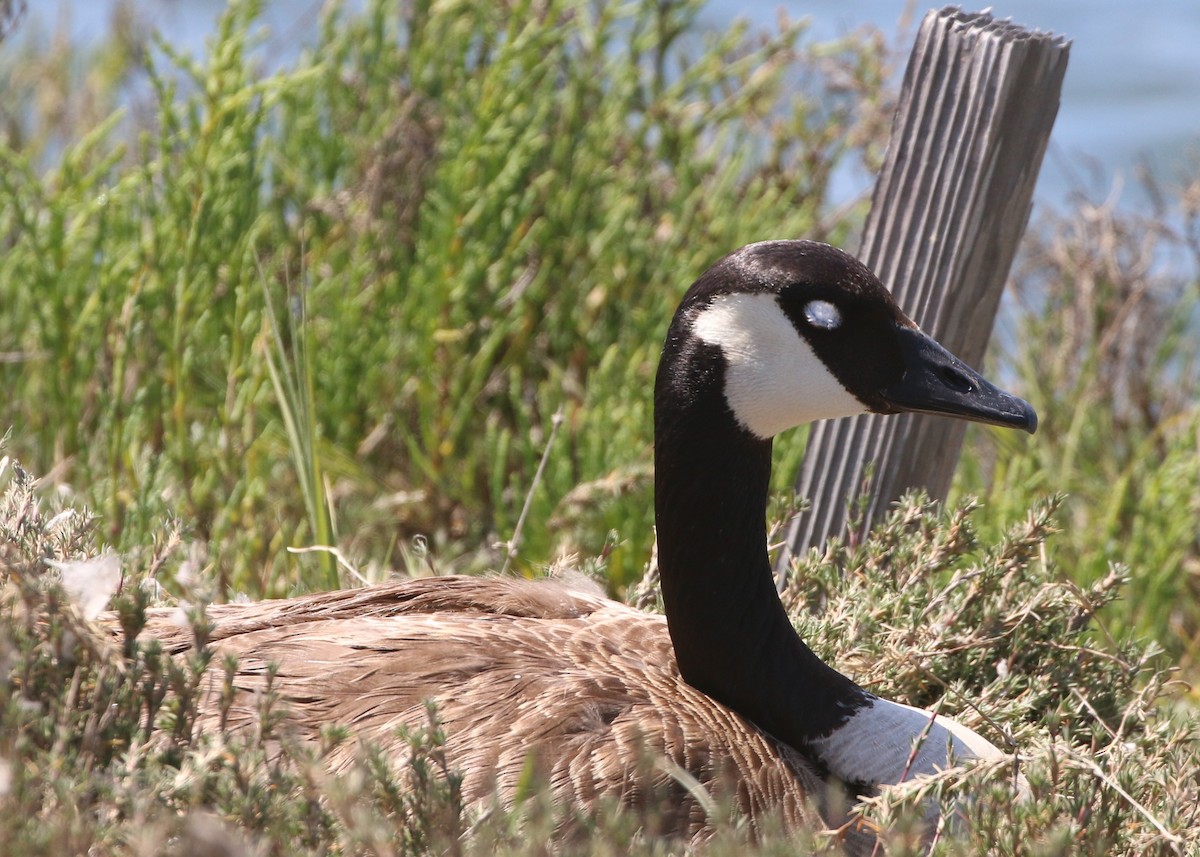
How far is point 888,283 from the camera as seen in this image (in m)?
3.25

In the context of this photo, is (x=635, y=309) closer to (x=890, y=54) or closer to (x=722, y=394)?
(x=890, y=54)

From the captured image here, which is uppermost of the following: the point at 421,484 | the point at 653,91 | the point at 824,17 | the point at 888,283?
the point at 824,17

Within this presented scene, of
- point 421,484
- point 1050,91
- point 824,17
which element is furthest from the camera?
point 824,17

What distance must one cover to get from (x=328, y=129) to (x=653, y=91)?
49.2 inches

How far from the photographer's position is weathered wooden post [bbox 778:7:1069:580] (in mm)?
3090

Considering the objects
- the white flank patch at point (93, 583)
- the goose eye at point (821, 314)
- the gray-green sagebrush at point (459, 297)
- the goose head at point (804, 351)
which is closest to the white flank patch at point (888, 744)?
the goose head at point (804, 351)

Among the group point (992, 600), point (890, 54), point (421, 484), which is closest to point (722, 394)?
point (992, 600)

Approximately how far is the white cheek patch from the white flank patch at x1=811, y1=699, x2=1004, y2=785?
559mm

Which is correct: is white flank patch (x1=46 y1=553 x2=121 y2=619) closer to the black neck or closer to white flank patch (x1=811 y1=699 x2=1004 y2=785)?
the black neck

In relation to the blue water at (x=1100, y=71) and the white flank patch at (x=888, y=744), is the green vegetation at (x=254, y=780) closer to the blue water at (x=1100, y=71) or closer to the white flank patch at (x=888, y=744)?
the white flank patch at (x=888, y=744)

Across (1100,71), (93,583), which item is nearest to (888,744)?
(93,583)

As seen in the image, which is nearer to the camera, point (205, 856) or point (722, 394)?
point (205, 856)

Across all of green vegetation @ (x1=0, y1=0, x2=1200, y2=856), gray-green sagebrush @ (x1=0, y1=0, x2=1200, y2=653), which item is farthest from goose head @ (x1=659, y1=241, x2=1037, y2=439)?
gray-green sagebrush @ (x1=0, y1=0, x2=1200, y2=653)

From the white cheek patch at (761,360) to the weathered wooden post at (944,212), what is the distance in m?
0.63
